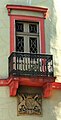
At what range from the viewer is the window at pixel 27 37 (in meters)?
17.9

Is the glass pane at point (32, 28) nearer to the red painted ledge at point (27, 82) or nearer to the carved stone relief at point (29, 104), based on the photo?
the red painted ledge at point (27, 82)

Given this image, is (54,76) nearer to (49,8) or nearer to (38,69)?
(38,69)

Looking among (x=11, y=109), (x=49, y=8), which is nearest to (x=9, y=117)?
(x=11, y=109)

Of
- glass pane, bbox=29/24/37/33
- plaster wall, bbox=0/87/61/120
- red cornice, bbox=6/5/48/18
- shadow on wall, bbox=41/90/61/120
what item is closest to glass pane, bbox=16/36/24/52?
glass pane, bbox=29/24/37/33

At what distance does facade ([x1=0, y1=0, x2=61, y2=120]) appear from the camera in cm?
1689

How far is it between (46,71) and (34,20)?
241 cm

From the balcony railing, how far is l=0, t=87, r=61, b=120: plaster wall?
1.00 meters

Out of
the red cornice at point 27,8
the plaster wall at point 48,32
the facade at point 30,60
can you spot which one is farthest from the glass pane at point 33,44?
the red cornice at point 27,8

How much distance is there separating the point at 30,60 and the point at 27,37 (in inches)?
52.8

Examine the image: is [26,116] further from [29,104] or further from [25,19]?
[25,19]

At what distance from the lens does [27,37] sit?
1795 centimetres

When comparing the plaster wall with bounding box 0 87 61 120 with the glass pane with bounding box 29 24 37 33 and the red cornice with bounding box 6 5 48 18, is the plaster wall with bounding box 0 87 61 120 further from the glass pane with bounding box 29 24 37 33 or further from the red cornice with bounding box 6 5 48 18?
the red cornice with bounding box 6 5 48 18

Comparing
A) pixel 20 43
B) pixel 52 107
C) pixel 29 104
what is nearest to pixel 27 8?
pixel 20 43

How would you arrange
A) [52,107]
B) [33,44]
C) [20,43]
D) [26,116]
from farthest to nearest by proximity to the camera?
1. [33,44]
2. [20,43]
3. [52,107]
4. [26,116]
